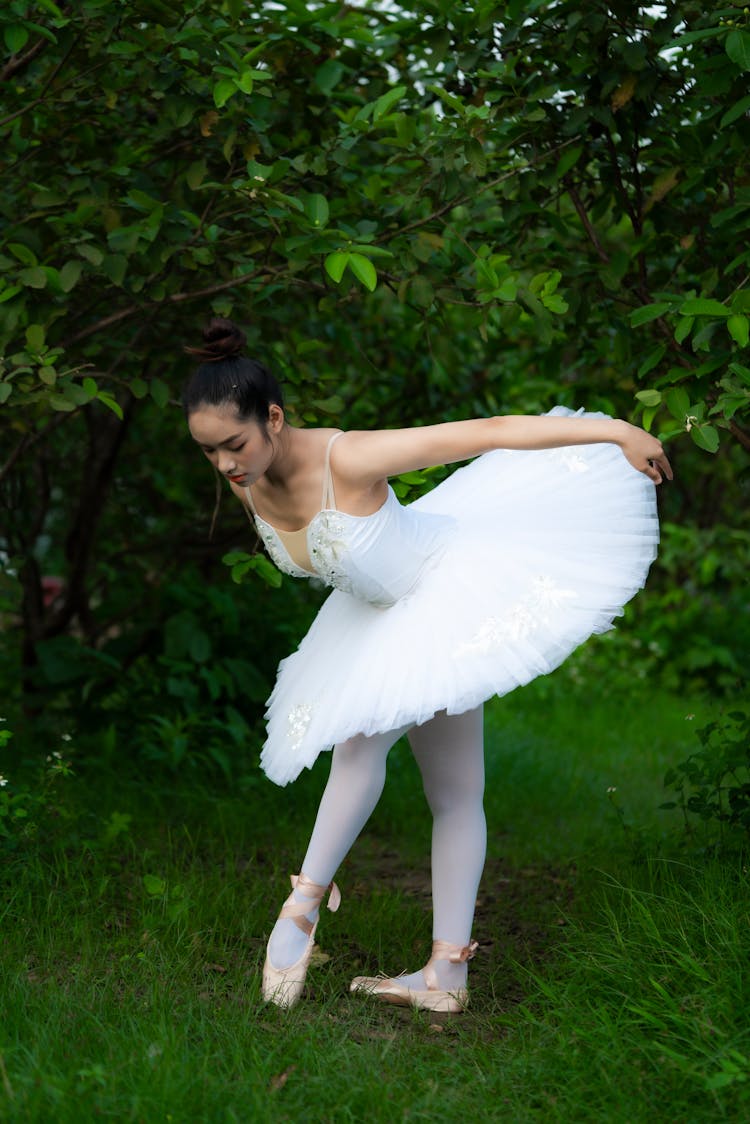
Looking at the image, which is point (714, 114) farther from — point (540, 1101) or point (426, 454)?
point (540, 1101)

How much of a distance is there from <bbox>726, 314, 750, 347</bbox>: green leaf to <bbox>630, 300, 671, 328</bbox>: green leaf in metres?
0.23

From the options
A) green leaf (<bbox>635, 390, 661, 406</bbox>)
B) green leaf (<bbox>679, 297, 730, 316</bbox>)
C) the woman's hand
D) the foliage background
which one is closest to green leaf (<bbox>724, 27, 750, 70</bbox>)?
the foliage background

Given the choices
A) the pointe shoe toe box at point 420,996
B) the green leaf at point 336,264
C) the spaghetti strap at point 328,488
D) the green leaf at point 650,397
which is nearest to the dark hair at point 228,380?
the spaghetti strap at point 328,488

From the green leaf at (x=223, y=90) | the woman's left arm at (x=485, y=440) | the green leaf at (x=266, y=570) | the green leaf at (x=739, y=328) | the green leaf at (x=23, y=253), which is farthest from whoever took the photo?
the green leaf at (x=266, y=570)

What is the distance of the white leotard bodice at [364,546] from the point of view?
109 inches

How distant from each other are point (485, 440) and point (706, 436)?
545 millimetres

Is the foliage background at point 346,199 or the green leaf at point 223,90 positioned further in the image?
the foliage background at point 346,199

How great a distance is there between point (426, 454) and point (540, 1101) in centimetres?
132

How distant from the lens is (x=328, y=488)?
9.07 ft

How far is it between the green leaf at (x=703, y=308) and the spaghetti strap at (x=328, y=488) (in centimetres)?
94

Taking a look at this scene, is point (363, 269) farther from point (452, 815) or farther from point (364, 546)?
point (452, 815)

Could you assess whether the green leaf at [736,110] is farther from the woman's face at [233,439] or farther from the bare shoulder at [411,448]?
the woman's face at [233,439]

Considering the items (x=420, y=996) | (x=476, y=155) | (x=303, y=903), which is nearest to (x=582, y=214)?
(x=476, y=155)

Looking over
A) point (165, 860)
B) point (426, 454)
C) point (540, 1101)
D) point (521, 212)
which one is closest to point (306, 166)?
point (521, 212)
